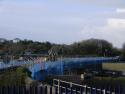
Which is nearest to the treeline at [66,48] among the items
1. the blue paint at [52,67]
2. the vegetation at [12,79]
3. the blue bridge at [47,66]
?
the blue paint at [52,67]

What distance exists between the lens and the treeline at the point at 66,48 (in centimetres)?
11394

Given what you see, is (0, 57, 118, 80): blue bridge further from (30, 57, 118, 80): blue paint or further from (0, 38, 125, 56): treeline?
(0, 38, 125, 56): treeline

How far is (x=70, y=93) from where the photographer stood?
39.7 ft

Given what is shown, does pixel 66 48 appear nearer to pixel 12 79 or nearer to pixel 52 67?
pixel 52 67

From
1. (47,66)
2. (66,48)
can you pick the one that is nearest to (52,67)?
(47,66)

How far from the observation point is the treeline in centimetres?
11394

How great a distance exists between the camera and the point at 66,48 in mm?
130000

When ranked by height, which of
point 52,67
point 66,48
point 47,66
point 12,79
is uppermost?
point 66,48

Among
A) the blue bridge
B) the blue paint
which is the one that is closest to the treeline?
the blue paint

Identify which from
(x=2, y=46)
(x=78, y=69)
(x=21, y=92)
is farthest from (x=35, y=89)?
(x=2, y=46)

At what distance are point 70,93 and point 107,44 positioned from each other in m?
135

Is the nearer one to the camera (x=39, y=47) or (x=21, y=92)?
(x=21, y=92)

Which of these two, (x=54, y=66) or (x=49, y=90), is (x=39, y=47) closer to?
(x=54, y=66)

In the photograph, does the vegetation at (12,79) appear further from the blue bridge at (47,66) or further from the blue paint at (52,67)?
the blue paint at (52,67)
